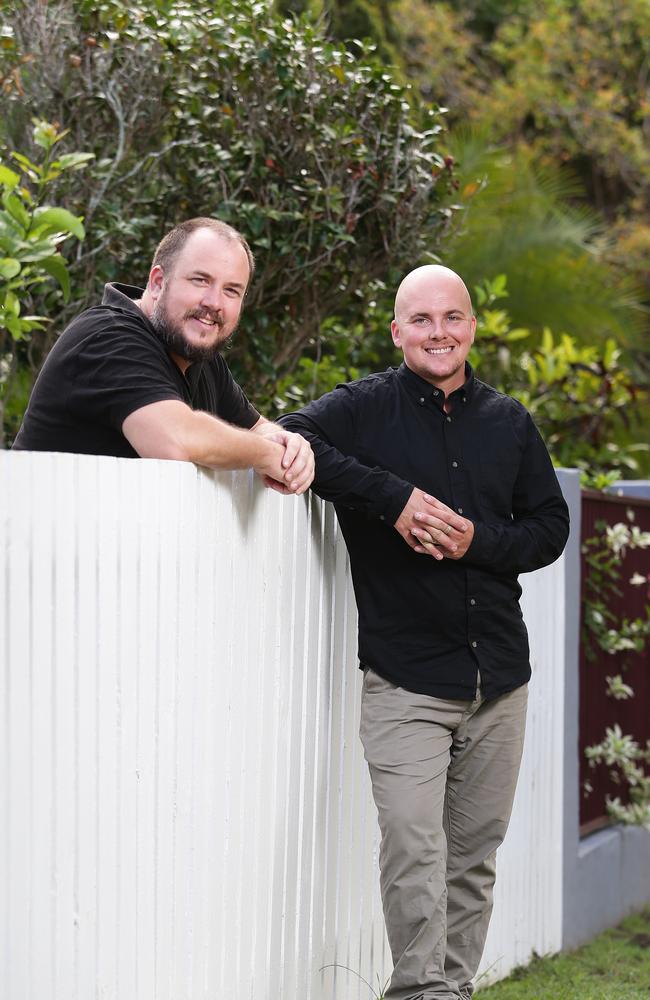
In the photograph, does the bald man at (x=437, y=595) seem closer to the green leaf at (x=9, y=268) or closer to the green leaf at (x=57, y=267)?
the green leaf at (x=57, y=267)

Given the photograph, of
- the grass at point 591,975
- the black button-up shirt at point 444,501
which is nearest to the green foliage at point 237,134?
the black button-up shirt at point 444,501

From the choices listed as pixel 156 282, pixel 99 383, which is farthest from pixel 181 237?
pixel 99 383

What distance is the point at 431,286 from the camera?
3865 mm

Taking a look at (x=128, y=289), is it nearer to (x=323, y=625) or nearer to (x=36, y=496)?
(x=323, y=625)

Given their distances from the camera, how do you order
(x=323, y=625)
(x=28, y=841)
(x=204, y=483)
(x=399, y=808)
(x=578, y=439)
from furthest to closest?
(x=578, y=439)
(x=323, y=625)
(x=399, y=808)
(x=204, y=483)
(x=28, y=841)

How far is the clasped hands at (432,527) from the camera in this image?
11.7 ft

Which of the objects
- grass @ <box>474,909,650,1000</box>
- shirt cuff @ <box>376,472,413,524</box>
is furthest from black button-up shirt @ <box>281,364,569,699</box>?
grass @ <box>474,909,650,1000</box>

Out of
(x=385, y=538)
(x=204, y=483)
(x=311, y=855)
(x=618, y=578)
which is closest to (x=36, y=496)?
(x=204, y=483)

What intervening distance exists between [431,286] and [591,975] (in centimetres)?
298

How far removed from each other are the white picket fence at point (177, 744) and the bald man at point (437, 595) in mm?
209

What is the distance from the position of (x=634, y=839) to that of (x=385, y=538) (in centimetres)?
358

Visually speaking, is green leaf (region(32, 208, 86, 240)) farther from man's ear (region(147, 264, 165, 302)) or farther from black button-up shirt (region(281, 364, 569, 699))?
black button-up shirt (region(281, 364, 569, 699))

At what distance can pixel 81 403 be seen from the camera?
10.8 feet

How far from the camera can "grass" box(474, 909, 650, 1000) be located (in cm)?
482
